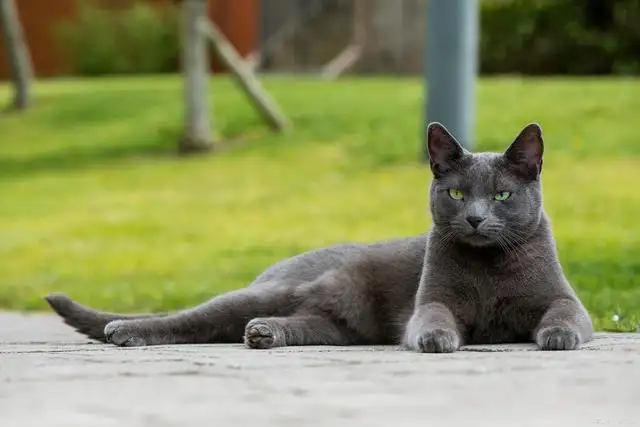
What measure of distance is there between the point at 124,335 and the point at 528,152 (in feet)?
5.60

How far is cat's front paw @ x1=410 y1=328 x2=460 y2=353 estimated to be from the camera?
4332 millimetres

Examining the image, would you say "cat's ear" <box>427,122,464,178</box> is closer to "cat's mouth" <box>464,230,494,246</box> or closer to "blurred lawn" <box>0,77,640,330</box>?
"cat's mouth" <box>464,230,494,246</box>

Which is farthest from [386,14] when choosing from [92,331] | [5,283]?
[92,331]

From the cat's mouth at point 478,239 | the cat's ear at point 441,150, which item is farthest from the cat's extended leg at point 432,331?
the cat's ear at point 441,150

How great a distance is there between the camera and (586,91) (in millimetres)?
16859

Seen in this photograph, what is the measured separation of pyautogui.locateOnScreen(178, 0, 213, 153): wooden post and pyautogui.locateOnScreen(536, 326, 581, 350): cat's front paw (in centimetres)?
1150

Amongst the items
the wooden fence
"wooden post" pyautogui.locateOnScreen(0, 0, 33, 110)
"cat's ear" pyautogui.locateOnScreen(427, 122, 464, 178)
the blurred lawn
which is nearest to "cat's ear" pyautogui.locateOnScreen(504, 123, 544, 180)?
"cat's ear" pyautogui.locateOnScreen(427, 122, 464, 178)

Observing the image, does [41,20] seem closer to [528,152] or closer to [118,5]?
[118,5]

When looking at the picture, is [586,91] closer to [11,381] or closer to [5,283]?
[5,283]

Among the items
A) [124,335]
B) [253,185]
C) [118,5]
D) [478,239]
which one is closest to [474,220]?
[478,239]

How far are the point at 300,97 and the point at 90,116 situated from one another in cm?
308

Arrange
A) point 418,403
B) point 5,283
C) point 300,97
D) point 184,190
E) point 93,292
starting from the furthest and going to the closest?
→ point 300,97 < point 184,190 < point 5,283 < point 93,292 < point 418,403

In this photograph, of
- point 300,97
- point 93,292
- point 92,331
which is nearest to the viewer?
point 92,331

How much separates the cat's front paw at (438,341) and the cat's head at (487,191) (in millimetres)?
413
